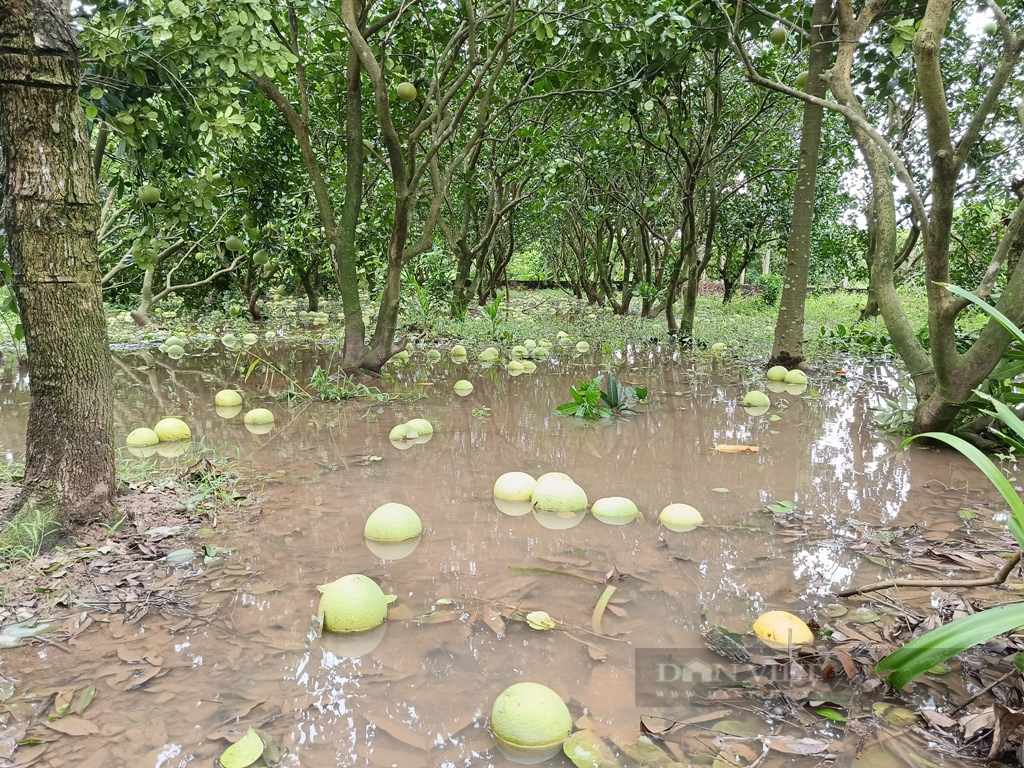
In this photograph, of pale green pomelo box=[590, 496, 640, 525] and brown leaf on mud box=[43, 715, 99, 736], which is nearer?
brown leaf on mud box=[43, 715, 99, 736]

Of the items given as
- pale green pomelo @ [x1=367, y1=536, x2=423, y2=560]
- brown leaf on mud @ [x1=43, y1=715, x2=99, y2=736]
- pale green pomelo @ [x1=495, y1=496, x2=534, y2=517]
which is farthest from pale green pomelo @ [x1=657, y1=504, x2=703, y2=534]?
brown leaf on mud @ [x1=43, y1=715, x2=99, y2=736]

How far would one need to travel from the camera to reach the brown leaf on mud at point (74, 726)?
171 centimetres

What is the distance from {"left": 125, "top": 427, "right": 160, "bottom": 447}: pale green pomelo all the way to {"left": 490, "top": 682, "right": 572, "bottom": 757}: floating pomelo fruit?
12.1 ft

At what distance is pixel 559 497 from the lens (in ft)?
10.9

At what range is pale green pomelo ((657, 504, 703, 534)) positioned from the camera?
3.12 meters

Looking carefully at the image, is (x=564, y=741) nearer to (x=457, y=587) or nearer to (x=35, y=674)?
(x=457, y=587)

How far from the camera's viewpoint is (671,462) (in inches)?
167

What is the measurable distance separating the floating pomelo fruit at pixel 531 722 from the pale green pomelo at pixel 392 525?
134 cm

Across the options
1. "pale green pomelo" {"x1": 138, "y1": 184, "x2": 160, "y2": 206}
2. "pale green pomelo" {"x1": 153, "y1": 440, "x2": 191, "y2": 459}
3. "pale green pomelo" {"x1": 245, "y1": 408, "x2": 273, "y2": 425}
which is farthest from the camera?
"pale green pomelo" {"x1": 245, "y1": 408, "x2": 273, "y2": 425}

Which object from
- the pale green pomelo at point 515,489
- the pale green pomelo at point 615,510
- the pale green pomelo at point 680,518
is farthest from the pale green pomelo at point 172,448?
the pale green pomelo at point 680,518

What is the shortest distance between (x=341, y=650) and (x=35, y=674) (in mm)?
924

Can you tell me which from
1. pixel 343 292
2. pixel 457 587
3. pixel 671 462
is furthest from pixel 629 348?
pixel 457 587

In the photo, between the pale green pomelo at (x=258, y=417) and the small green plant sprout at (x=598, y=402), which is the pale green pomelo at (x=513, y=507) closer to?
the small green plant sprout at (x=598, y=402)

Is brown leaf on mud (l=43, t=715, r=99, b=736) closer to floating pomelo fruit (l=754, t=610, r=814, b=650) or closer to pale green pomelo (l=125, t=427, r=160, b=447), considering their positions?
floating pomelo fruit (l=754, t=610, r=814, b=650)
